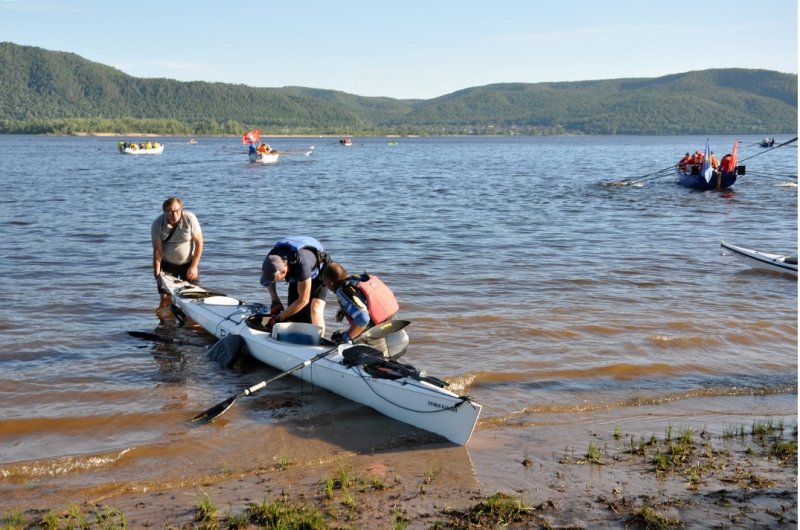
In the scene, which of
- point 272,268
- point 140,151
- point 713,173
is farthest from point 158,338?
point 140,151

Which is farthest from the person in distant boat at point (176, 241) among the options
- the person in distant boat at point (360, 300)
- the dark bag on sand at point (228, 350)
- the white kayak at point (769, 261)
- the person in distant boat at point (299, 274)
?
the white kayak at point (769, 261)

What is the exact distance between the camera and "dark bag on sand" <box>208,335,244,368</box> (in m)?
9.08

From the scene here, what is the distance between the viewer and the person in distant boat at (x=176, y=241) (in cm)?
1021

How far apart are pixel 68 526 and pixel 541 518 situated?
3117mm

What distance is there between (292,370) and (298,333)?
2.50ft

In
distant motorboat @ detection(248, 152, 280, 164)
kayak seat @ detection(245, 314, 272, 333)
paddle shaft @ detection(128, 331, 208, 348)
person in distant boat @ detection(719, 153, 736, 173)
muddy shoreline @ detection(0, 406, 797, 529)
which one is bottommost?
muddy shoreline @ detection(0, 406, 797, 529)

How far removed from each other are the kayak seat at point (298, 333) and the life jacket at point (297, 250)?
22.8 inches

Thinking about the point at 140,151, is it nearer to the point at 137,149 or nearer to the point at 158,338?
the point at 137,149

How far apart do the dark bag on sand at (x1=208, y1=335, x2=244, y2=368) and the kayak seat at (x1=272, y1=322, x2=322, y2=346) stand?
59 centimetres

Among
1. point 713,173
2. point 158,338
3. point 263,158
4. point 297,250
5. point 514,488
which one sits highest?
point 263,158

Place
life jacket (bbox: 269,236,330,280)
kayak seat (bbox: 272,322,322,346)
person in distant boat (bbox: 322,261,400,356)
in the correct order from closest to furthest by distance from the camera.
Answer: person in distant boat (bbox: 322,261,400,356) → life jacket (bbox: 269,236,330,280) → kayak seat (bbox: 272,322,322,346)

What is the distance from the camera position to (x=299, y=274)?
8320 millimetres

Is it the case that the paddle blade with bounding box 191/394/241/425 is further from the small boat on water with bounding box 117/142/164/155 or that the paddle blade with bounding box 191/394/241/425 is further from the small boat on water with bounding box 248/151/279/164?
the small boat on water with bounding box 117/142/164/155

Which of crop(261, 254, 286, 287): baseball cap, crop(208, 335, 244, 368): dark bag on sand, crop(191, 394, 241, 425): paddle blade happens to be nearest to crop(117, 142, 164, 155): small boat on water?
crop(208, 335, 244, 368): dark bag on sand
